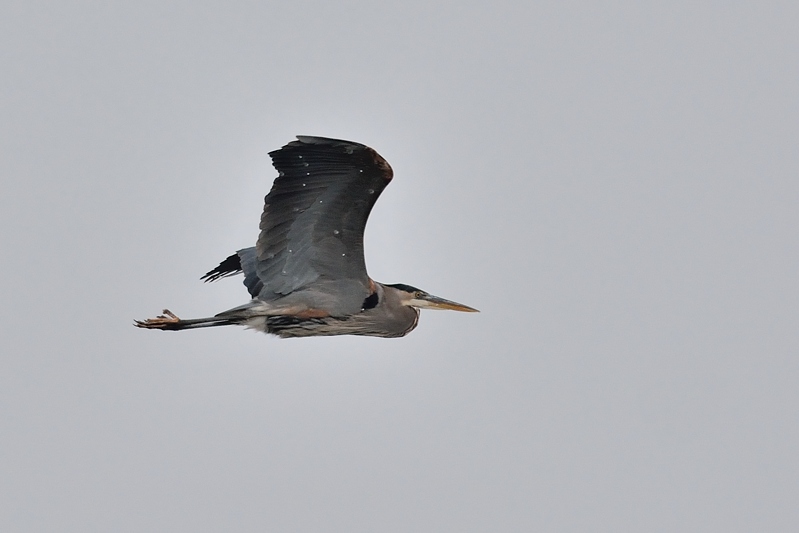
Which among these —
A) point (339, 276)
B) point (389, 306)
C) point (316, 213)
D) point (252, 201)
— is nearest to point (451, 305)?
point (389, 306)

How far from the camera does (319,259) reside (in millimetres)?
7457

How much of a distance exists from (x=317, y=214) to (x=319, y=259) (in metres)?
0.41

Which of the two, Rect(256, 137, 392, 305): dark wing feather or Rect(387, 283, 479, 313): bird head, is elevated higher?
Rect(256, 137, 392, 305): dark wing feather

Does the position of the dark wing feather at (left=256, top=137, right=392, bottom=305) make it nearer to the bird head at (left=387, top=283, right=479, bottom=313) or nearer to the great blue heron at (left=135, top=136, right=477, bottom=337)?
the great blue heron at (left=135, top=136, right=477, bottom=337)

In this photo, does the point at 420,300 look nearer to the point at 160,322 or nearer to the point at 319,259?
the point at 319,259

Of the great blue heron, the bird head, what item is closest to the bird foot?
the great blue heron

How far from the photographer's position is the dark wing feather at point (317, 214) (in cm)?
680

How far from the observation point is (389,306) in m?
8.09

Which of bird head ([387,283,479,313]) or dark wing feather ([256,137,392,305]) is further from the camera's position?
bird head ([387,283,479,313])

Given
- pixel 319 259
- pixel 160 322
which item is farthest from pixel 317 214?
pixel 160 322

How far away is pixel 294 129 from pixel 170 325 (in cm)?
222

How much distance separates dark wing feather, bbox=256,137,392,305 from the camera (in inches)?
268

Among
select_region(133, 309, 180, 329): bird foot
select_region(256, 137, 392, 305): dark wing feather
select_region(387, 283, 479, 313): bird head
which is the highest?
select_region(256, 137, 392, 305): dark wing feather

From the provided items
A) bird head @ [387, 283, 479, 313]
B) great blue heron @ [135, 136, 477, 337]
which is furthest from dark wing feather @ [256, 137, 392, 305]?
bird head @ [387, 283, 479, 313]
